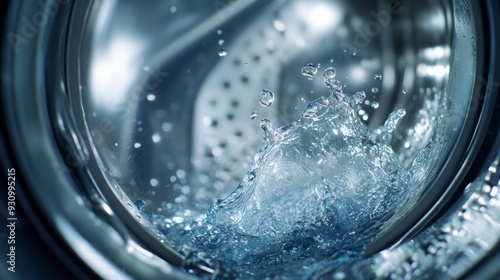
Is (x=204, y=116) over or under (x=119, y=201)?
over

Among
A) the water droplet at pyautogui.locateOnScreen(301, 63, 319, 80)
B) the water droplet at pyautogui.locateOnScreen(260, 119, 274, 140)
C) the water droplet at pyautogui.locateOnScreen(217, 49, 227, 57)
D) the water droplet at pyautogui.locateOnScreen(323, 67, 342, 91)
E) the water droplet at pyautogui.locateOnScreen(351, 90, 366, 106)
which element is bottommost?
the water droplet at pyautogui.locateOnScreen(260, 119, 274, 140)

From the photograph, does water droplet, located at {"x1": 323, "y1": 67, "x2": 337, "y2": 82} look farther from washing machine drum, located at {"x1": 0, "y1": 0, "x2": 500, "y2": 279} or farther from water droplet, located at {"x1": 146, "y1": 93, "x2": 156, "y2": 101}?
water droplet, located at {"x1": 146, "y1": 93, "x2": 156, "y2": 101}

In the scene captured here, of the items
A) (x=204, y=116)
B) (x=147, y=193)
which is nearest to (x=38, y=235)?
(x=147, y=193)

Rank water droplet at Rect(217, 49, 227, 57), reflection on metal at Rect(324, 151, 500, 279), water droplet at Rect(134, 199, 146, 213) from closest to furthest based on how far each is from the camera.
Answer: reflection on metal at Rect(324, 151, 500, 279) < water droplet at Rect(134, 199, 146, 213) < water droplet at Rect(217, 49, 227, 57)

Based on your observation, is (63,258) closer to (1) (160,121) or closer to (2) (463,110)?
(1) (160,121)

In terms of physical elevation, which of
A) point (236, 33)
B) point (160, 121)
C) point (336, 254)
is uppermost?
point (236, 33)

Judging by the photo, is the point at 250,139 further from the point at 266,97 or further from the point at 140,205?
the point at 140,205

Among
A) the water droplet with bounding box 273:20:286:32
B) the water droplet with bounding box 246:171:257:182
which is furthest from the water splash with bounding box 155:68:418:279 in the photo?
the water droplet with bounding box 273:20:286:32

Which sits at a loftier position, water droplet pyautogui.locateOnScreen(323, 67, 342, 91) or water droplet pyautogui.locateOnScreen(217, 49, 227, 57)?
water droplet pyautogui.locateOnScreen(217, 49, 227, 57)
